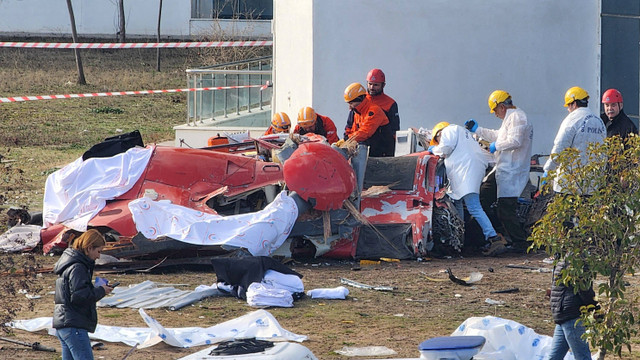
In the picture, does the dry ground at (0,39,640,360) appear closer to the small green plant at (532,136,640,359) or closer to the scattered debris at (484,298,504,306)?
the scattered debris at (484,298,504,306)

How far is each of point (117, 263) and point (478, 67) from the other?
6.84 meters

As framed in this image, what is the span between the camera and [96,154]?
11211mm

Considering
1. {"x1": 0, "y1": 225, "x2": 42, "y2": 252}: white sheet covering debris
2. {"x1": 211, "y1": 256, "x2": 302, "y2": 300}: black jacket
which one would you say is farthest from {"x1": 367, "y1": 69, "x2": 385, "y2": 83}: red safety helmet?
{"x1": 0, "y1": 225, "x2": 42, "y2": 252}: white sheet covering debris

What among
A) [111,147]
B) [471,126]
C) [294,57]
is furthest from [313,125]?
[294,57]

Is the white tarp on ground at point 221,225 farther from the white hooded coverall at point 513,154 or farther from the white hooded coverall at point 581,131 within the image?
the white hooded coverall at point 581,131

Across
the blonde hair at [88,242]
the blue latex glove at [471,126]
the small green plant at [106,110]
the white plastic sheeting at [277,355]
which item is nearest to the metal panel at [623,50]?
the blue latex glove at [471,126]

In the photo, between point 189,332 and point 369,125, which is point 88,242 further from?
point 369,125

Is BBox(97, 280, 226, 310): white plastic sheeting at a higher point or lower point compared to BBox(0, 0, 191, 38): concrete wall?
lower

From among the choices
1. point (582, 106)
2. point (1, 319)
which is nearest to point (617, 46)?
point (582, 106)

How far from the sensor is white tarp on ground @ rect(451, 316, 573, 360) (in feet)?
22.1

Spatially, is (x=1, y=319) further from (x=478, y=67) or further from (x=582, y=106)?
(x=478, y=67)

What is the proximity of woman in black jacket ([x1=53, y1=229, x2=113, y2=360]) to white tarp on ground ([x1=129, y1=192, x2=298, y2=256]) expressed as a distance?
3858 mm

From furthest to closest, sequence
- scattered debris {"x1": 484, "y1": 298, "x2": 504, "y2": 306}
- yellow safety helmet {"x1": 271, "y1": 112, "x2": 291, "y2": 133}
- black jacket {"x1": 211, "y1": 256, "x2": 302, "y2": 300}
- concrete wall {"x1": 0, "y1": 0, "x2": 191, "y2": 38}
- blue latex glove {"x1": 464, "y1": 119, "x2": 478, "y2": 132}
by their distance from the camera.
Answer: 1. concrete wall {"x1": 0, "y1": 0, "x2": 191, "y2": 38}
2. yellow safety helmet {"x1": 271, "y1": 112, "x2": 291, "y2": 133}
3. blue latex glove {"x1": 464, "y1": 119, "x2": 478, "y2": 132}
4. black jacket {"x1": 211, "y1": 256, "x2": 302, "y2": 300}
5. scattered debris {"x1": 484, "y1": 298, "x2": 504, "y2": 306}

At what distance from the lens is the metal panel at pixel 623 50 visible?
47.4 feet
